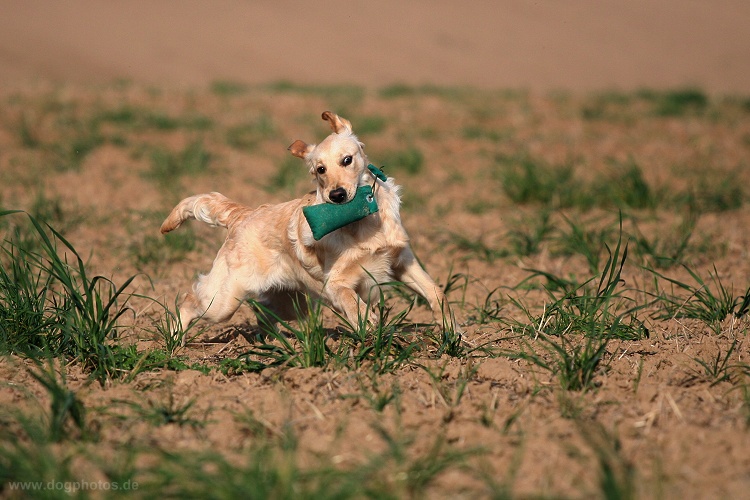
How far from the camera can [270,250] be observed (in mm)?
4277

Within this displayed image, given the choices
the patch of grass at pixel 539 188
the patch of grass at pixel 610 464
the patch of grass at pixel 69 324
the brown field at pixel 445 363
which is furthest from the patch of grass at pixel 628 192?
the patch of grass at pixel 69 324

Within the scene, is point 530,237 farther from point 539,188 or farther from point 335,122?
point 335,122

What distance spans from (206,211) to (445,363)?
2.11 metres

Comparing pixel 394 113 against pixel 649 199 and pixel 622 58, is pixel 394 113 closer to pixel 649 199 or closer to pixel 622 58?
pixel 649 199

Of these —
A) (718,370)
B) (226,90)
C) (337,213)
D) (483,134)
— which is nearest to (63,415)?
(337,213)

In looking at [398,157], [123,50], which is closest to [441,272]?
[398,157]

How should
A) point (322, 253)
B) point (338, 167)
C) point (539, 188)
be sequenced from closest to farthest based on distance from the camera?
1. point (338, 167)
2. point (322, 253)
3. point (539, 188)

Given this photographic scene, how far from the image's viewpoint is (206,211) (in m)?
4.63

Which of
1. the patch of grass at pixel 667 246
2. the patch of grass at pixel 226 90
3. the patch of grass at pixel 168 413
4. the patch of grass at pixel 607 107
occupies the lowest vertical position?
the patch of grass at pixel 168 413

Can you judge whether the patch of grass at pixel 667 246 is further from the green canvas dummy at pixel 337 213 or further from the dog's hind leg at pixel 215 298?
the dog's hind leg at pixel 215 298

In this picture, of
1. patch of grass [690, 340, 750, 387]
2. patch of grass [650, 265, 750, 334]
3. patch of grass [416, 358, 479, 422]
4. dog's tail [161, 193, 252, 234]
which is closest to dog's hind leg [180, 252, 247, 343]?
dog's tail [161, 193, 252, 234]

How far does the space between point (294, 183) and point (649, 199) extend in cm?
322

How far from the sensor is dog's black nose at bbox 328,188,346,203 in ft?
12.2

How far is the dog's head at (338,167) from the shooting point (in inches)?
149
